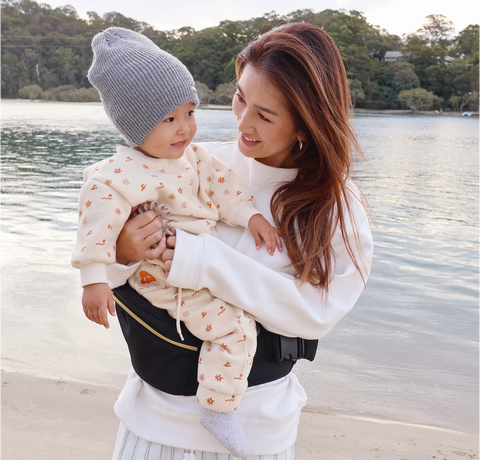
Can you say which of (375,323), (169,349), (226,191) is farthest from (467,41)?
(169,349)

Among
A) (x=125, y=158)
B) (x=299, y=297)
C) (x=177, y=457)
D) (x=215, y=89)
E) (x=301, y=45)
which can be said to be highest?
(x=301, y=45)

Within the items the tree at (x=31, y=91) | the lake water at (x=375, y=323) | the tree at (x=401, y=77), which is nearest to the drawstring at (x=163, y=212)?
the lake water at (x=375, y=323)

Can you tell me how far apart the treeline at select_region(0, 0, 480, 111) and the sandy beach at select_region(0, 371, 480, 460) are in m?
46.9

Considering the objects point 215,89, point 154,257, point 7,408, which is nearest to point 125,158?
point 154,257

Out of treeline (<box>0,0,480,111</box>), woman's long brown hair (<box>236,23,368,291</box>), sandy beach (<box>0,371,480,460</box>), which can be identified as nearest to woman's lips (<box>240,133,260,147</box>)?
woman's long brown hair (<box>236,23,368,291</box>)

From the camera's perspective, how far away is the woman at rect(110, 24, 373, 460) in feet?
3.96

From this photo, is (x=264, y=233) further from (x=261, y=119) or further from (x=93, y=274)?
(x=93, y=274)

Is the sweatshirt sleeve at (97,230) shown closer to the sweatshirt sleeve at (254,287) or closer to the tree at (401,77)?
the sweatshirt sleeve at (254,287)

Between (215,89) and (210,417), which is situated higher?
(210,417)

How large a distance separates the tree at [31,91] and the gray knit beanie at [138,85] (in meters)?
61.2

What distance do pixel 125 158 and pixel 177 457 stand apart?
2.51 ft

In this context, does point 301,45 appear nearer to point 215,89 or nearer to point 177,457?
point 177,457

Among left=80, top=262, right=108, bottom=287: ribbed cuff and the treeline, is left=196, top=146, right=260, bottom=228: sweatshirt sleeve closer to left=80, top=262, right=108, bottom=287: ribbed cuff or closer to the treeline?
left=80, top=262, right=108, bottom=287: ribbed cuff

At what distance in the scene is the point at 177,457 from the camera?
1281mm
